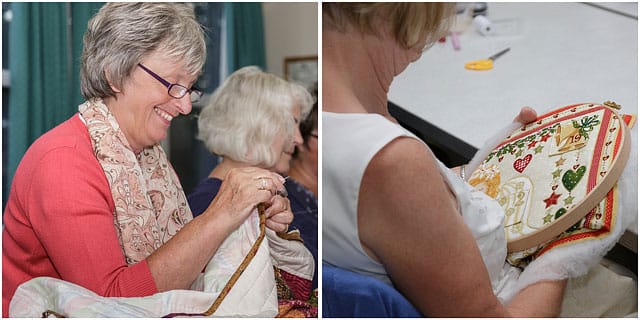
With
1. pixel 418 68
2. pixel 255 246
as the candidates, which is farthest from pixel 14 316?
pixel 418 68

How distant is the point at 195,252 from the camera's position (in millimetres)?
1233

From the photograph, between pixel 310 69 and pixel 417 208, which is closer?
pixel 417 208

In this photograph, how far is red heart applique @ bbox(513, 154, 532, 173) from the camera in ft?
4.17

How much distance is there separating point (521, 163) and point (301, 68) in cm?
85

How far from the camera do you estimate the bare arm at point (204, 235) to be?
123cm

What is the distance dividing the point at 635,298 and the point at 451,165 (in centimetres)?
47

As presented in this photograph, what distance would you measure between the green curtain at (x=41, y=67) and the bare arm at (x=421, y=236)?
0.60m

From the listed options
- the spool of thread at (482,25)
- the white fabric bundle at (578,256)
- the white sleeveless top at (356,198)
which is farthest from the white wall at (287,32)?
the white fabric bundle at (578,256)

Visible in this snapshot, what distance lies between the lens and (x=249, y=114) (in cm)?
147

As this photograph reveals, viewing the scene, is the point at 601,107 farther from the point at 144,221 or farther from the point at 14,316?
the point at 14,316

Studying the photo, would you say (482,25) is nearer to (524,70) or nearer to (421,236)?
(524,70)

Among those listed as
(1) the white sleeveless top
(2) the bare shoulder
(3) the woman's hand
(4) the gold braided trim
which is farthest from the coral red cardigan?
(2) the bare shoulder

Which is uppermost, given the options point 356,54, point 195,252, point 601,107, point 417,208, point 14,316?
point 356,54

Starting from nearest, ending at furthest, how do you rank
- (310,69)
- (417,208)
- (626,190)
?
1. (417,208)
2. (626,190)
3. (310,69)
